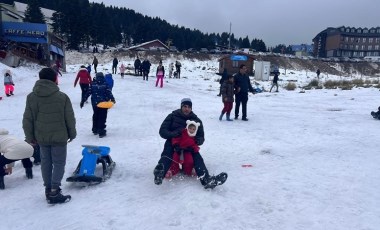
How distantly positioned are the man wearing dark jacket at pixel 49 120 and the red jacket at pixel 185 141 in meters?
1.68

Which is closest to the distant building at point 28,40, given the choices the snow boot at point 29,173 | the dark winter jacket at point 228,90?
the dark winter jacket at point 228,90

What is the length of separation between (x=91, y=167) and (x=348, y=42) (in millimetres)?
103813

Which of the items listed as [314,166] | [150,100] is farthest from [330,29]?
[314,166]

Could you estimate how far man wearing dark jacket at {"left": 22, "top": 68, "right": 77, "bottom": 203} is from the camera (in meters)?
4.07

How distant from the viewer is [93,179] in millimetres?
4895

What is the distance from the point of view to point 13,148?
4754mm

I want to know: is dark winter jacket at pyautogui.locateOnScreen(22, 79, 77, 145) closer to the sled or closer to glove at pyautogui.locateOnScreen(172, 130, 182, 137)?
the sled

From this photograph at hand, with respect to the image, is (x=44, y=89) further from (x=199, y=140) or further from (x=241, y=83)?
(x=241, y=83)

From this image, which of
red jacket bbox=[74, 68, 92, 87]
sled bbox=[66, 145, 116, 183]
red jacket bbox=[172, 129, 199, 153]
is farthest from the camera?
red jacket bbox=[74, 68, 92, 87]

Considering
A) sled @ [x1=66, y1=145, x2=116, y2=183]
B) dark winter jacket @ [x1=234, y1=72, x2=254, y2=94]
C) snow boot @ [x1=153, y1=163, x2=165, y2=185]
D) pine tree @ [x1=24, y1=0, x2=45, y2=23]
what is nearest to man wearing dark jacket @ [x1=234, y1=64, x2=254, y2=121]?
dark winter jacket @ [x1=234, y1=72, x2=254, y2=94]

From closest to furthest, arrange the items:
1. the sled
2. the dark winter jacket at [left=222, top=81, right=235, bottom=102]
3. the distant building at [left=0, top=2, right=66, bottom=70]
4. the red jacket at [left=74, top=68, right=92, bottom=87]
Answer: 1. the sled
2. the dark winter jacket at [left=222, top=81, right=235, bottom=102]
3. the red jacket at [left=74, top=68, right=92, bottom=87]
4. the distant building at [left=0, top=2, right=66, bottom=70]

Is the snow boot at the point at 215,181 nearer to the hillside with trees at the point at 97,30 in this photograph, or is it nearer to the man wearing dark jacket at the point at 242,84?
the man wearing dark jacket at the point at 242,84

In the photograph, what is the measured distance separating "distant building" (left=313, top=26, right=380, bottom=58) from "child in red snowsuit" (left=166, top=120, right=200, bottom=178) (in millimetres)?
98932

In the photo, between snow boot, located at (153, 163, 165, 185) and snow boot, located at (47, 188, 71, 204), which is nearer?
snow boot, located at (47, 188, 71, 204)
